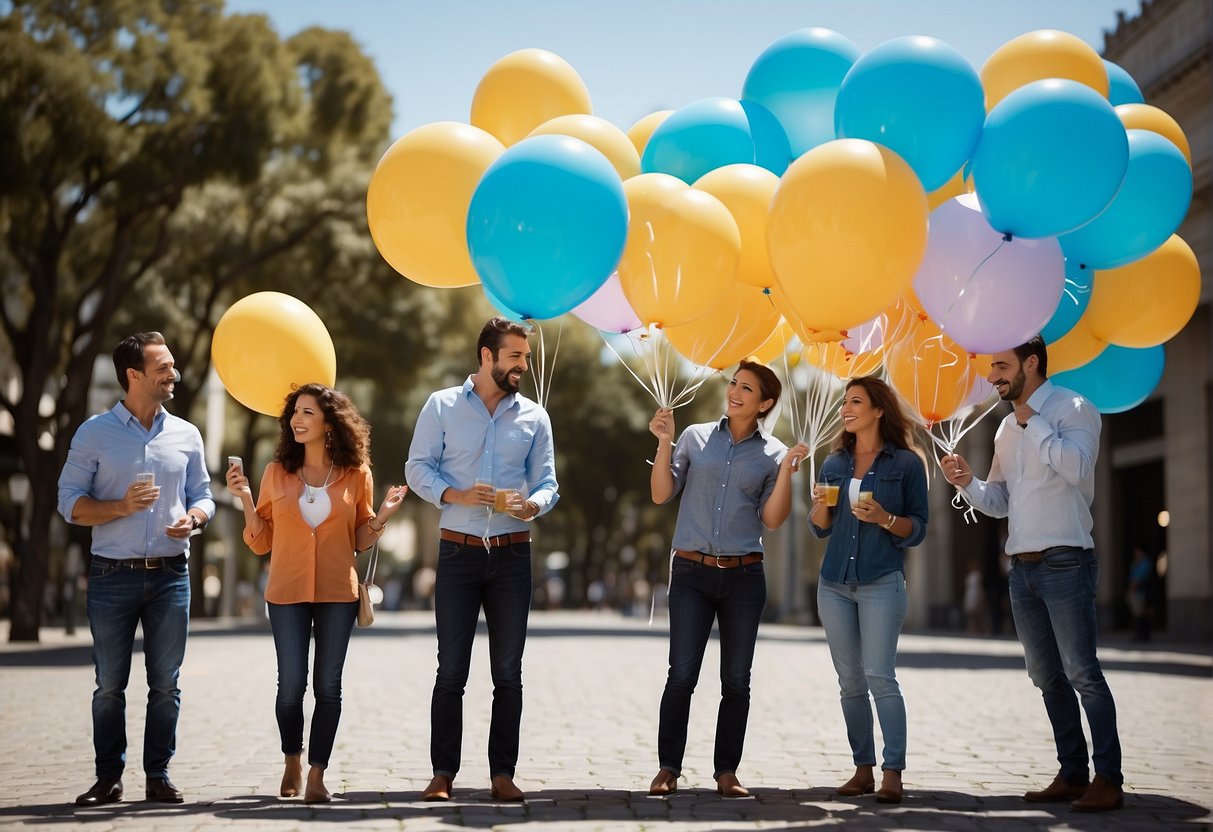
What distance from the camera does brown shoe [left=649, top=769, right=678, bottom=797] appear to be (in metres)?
6.73

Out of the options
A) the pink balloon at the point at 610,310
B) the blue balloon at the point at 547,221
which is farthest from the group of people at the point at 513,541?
the pink balloon at the point at 610,310

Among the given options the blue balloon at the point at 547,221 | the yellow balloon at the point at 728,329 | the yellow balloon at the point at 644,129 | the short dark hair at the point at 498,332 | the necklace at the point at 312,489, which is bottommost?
the necklace at the point at 312,489

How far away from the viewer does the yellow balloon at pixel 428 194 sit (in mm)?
7016

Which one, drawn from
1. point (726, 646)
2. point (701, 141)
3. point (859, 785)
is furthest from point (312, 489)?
point (859, 785)

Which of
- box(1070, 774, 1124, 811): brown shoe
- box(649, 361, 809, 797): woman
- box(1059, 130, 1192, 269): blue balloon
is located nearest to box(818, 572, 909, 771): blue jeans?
box(649, 361, 809, 797): woman

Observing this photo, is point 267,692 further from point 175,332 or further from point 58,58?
point 175,332

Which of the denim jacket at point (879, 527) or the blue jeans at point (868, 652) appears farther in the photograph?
the denim jacket at point (879, 527)

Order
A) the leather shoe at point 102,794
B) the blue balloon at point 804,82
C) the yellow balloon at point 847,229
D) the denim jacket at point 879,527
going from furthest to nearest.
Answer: the blue balloon at point 804,82 → the denim jacket at point 879,527 → the leather shoe at point 102,794 → the yellow balloon at point 847,229

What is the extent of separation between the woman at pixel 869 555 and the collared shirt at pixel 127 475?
10.1ft

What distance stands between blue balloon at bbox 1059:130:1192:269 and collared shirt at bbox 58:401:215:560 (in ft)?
14.8

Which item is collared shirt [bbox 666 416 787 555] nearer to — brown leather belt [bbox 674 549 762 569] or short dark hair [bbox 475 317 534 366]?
brown leather belt [bbox 674 549 762 569]

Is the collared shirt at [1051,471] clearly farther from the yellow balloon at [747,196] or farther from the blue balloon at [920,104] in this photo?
the yellow balloon at [747,196]

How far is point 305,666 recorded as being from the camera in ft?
22.3

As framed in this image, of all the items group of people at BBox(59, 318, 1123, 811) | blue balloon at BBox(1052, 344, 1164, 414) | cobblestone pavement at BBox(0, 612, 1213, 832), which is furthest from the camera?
blue balloon at BBox(1052, 344, 1164, 414)
